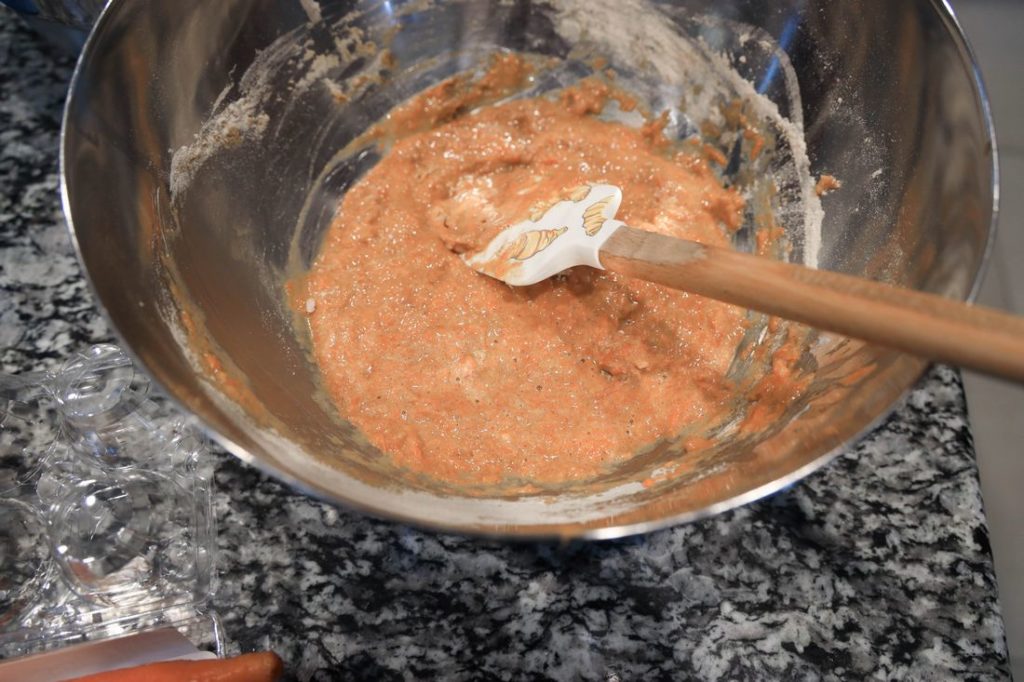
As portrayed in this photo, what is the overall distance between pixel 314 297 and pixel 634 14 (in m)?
1.23

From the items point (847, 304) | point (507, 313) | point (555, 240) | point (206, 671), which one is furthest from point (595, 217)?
point (206, 671)

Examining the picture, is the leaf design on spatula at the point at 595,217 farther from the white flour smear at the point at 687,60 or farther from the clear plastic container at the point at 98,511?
the clear plastic container at the point at 98,511

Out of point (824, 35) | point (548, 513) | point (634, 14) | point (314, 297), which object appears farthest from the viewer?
point (634, 14)

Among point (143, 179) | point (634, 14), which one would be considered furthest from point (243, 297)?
point (634, 14)

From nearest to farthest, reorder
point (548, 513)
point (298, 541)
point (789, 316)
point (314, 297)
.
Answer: point (789, 316)
point (548, 513)
point (298, 541)
point (314, 297)

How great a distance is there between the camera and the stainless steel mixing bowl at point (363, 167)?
130cm

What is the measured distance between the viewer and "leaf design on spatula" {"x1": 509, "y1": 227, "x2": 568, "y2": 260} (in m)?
1.75

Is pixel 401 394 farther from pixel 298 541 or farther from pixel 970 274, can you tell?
pixel 970 274

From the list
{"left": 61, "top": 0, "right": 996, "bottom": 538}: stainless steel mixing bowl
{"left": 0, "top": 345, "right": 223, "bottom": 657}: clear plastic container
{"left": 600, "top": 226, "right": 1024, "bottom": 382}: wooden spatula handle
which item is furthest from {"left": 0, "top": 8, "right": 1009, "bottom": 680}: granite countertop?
{"left": 600, "top": 226, "right": 1024, "bottom": 382}: wooden spatula handle

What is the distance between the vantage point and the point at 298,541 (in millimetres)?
1665

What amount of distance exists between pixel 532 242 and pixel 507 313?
0.20 m

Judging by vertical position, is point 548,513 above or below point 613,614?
above

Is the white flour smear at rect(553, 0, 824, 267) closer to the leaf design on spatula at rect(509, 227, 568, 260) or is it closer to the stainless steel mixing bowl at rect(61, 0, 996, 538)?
the stainless steel mixing bowl at rect(61, 0, 996, 538)

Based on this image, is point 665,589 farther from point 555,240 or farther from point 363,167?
point 363,167
